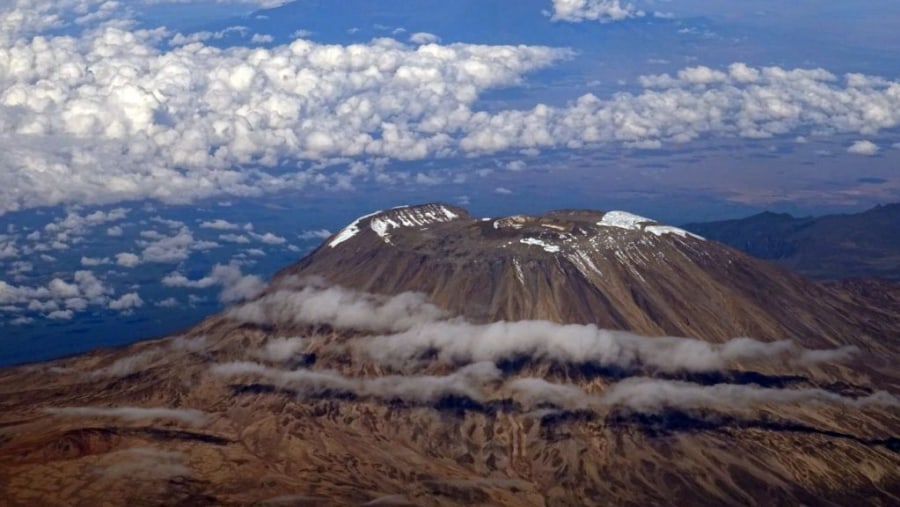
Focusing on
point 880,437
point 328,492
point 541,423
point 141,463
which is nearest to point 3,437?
point 141,463

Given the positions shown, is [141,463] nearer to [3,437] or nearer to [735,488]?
[3,437]

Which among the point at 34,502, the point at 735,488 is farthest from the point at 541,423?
the point at 34,502

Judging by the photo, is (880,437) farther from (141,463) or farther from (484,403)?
(141,463)

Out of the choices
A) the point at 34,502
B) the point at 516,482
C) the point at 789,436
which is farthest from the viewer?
the point at 789,436

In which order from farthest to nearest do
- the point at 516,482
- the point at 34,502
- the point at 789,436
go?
the point at 789,436 < the point at 516,482 < the point at 34,502

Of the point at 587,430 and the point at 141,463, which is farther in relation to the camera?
the point at 587,430

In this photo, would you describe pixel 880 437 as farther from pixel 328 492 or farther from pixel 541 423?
pixel 328 492

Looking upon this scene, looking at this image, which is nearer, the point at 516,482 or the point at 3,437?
the point at 516,482

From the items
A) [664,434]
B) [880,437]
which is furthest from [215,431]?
[880,437]
